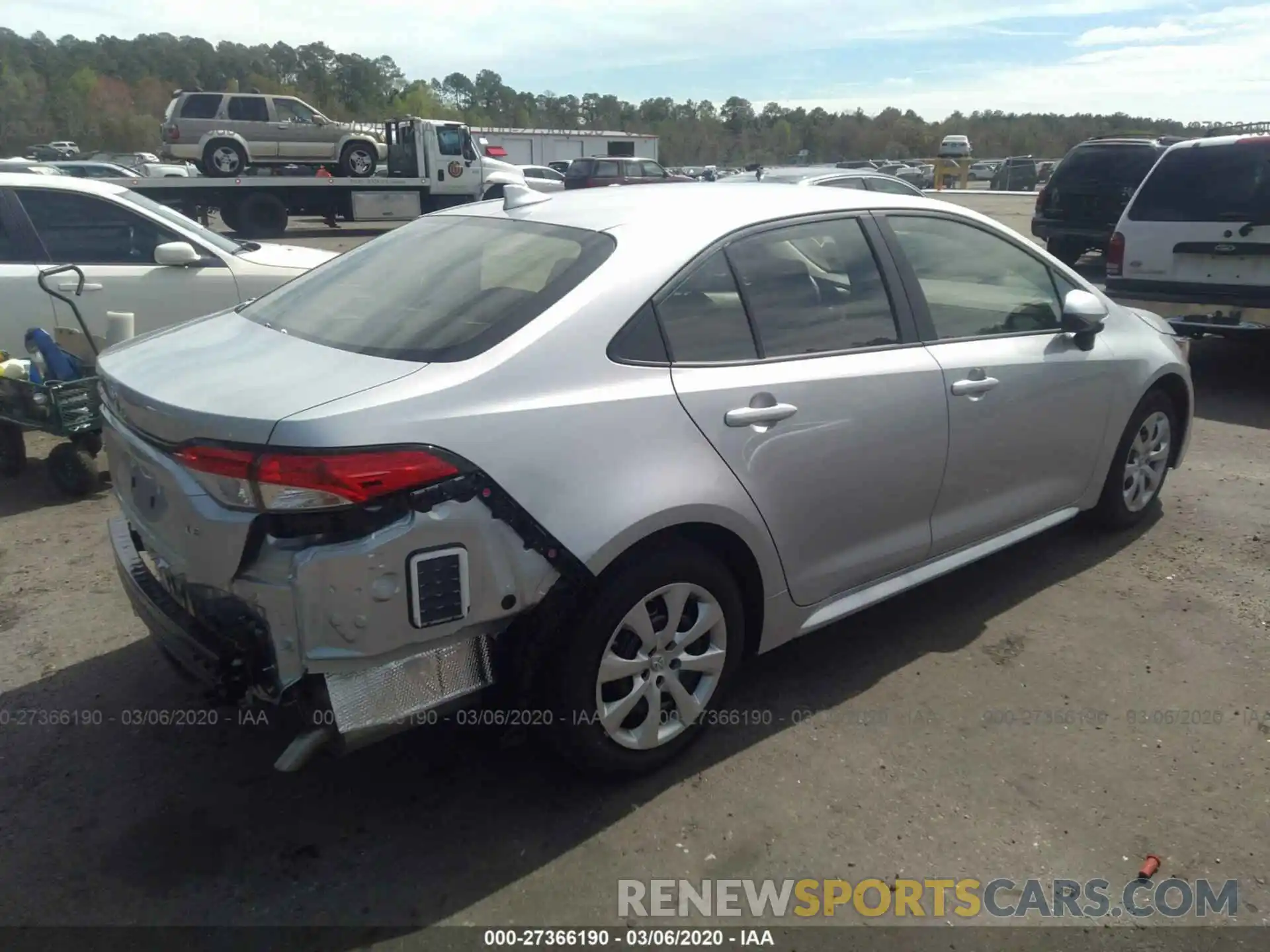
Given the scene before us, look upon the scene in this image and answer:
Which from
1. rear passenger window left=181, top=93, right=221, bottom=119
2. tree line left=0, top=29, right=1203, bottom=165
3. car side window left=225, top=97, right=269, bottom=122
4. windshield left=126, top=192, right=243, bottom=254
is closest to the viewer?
windshield left=126, top=192, right=243, bottom=254

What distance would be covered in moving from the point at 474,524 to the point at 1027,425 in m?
2.48

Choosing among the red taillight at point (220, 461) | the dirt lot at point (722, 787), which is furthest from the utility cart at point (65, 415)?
the red taillight at point (220, 461)

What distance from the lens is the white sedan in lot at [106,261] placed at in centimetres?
620

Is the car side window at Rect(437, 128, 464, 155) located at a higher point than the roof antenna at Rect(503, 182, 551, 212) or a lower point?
lower

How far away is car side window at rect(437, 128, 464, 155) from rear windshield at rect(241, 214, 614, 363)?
867 inches

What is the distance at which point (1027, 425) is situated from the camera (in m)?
3.94

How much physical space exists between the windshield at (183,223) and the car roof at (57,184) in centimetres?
15

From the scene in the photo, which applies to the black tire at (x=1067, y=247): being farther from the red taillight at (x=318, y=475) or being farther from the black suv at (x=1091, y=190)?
the red taillight at (x=318, y=475)

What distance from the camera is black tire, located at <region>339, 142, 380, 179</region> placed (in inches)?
972

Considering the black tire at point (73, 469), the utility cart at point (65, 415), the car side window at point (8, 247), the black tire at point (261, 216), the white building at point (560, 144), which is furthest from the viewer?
the white building at point (560, 144)

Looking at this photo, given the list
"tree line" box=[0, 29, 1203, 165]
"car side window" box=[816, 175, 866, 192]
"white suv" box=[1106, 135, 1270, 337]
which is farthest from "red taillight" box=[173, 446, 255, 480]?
"tree line" box=[0, 29, 1203, 165]

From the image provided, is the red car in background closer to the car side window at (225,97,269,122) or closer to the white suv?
the car side window at (225,97,269,122)

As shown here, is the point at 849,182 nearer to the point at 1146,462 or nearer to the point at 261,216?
the point at 1146,462

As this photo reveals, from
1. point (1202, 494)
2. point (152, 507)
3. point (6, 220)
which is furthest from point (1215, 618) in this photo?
point (6, 220)
